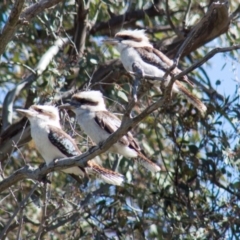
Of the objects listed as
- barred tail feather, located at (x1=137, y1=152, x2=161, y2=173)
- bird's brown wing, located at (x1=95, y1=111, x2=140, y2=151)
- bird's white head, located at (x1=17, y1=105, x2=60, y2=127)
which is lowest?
barred tail feather, located at (x1=137, y1=152, x2=161, y2=173)

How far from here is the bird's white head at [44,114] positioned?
18.1 ft

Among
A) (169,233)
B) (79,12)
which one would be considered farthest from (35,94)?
(169,233)

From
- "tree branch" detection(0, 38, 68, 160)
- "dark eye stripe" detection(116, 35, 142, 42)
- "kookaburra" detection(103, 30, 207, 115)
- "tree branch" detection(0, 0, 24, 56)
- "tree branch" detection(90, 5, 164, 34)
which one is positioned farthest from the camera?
"tree branch" detection(90, 5, 164, 34)

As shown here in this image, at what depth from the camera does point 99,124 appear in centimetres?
529

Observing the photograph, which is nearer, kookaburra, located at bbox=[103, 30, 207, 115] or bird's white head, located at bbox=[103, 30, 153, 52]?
kookaburra, located at bbox=[103, 30, 207, 115]

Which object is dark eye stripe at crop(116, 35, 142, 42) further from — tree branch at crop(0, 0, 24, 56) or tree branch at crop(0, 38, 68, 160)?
tree branch at crop(0, 0, 24, 56)

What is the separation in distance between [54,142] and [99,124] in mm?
297

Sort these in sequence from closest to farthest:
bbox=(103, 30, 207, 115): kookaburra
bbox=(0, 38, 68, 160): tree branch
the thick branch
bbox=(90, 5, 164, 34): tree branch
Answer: the thick branch → bbox=(103, 30, 207, 115): kookaburra → bbox=(0, 38, 68, 160): tree branch → bbox=(90, 5, 164, 34): tree branch

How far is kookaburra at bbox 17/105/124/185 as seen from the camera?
503cm

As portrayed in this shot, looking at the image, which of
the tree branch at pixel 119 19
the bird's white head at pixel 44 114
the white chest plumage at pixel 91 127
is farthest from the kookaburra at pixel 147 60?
the tree branch at pixel 119 19

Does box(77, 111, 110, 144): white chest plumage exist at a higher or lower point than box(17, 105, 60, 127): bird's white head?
lower

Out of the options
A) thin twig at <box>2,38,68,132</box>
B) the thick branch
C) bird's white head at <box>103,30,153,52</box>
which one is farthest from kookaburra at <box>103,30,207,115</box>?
the thick branch

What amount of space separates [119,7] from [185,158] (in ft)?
6.85

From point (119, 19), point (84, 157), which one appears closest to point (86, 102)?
point (84, 157)
